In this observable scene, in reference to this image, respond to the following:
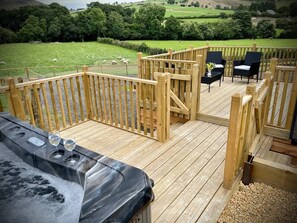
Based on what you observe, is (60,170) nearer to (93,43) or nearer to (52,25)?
(52,25)

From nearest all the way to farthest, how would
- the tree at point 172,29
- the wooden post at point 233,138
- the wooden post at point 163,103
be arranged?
the wooden post at point 233,138 < the wooden post at point 163,103 < the tree at point 172,29

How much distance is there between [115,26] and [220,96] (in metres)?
4.96

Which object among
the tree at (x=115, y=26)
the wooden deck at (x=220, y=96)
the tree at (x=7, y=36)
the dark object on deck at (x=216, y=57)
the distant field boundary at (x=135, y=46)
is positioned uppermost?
the tree at (x=115, y=26)

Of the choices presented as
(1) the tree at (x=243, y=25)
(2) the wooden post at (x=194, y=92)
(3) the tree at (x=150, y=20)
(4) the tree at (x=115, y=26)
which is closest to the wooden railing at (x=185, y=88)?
(2) the wooden post at (x=194, y=92)

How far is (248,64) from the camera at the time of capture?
6.40 meters

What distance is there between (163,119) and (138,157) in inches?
26.7

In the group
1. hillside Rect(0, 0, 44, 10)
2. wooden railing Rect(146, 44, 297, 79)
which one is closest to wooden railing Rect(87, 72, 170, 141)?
wooden railing Rect(146, 44, 297, 79)

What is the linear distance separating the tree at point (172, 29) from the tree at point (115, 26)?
1.68m

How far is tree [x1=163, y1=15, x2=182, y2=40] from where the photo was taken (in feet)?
25.7

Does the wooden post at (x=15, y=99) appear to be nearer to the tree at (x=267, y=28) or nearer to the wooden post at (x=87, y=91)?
the wooden post at (x=87, y=91)

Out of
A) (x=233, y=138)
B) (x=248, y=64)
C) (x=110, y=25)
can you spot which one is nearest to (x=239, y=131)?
(x=233, y=138)

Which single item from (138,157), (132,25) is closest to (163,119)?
(138,157)

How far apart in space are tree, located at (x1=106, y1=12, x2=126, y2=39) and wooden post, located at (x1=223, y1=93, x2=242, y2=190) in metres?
6.72

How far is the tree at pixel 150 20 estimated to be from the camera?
8102mm
